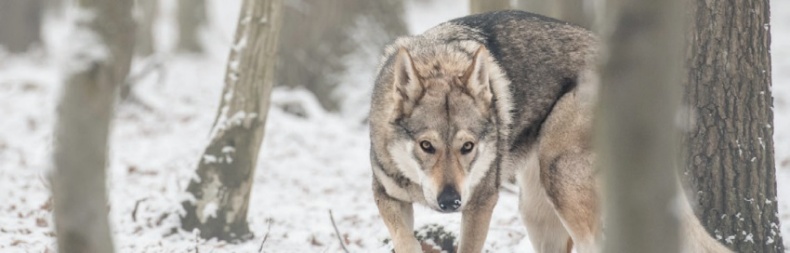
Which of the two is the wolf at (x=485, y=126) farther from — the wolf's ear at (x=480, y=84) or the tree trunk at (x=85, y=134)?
the tree trunk at (x=85, y=134)

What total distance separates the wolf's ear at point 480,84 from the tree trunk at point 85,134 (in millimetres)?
2929

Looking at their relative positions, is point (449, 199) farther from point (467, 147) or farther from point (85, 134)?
point (85, 134)

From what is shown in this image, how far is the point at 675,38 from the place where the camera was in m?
3.17

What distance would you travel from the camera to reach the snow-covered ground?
7.74m

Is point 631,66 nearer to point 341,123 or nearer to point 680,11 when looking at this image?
point 680,11

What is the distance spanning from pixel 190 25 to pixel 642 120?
73.7ft

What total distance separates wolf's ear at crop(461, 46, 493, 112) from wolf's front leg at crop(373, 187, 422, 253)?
2.78ft

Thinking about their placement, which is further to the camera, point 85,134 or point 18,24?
point 18,24

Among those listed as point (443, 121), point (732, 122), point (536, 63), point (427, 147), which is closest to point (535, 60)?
point (536, 63)

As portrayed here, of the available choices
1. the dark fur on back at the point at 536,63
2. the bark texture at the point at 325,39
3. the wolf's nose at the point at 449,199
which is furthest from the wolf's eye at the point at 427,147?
the bark texture at the point at 325,39

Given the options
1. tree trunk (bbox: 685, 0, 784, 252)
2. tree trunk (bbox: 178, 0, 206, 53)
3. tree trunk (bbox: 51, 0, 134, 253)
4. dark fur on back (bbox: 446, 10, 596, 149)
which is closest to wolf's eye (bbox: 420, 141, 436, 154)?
dark fur on back (bbox: 446, 10, 596, 149)

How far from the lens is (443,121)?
600 cm

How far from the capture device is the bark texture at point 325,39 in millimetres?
14648

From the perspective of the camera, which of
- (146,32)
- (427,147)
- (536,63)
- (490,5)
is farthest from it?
(146,32)
